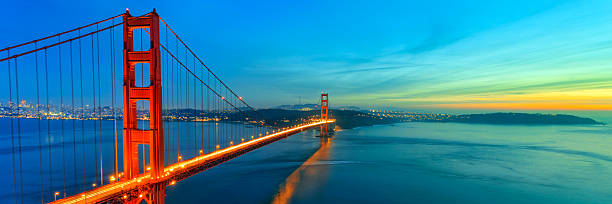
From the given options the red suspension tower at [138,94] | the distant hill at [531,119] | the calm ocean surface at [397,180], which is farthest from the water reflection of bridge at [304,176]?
the distant hill at [531,119]

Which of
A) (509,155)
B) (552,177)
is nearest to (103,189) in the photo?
(552,177)

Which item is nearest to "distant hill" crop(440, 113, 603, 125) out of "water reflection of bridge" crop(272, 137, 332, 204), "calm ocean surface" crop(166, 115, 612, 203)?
"calm ocean surface" crop(166, 115, 612, 203)

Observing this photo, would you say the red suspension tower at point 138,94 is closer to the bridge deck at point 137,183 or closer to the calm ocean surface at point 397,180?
the bridge deck at point 137,183

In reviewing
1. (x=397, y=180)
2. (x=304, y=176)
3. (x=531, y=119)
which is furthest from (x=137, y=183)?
(x=531, y=119)

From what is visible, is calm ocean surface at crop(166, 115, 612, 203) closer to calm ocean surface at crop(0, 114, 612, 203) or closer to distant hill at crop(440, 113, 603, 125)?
calm ocean surface at crop(0, 114, 612, 203)

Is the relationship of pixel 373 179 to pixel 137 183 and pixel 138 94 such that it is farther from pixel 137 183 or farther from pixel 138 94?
pixel 138 94

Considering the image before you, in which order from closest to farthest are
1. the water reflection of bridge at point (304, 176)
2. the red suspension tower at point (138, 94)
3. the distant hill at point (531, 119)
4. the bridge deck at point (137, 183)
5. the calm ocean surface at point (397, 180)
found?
1. the bridge deck at point (137, 183)
2. the red suspension tower at point (138, 94)
3. the water reflection of bridge at point (304, 176)
4. the calm ocean surface at point (397, 180)
5. the distant hill at point (531, 119)

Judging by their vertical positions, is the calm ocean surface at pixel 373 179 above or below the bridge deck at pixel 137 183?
below

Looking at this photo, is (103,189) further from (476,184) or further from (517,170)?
(517,170)
